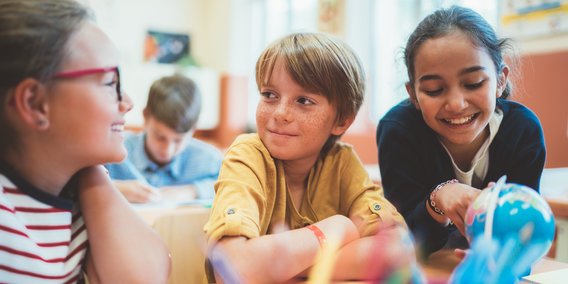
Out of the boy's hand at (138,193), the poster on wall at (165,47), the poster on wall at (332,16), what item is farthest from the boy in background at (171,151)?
the poster on wall at (165,47)

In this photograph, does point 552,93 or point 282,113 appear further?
point 552,93

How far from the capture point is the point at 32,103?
2.29 feet

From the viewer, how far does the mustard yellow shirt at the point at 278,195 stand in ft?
2.77

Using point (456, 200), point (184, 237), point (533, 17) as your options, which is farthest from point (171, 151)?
point (533, 17)

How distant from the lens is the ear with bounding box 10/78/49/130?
0.68 m

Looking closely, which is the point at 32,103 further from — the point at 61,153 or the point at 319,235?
the point at 319,235

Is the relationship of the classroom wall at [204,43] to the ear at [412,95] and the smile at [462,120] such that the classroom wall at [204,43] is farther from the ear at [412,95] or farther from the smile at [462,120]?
the smile at [462,120]

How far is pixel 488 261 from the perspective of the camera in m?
0.53

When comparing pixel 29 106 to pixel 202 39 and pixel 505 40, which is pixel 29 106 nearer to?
pixel 505 40

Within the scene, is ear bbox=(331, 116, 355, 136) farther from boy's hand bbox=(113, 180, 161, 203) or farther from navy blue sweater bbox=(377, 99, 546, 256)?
boy's hand bbox=(113, 180, 161, 203)

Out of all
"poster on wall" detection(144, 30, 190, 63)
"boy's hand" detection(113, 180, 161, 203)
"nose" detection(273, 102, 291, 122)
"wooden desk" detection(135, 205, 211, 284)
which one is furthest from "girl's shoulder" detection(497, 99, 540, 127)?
"poster on wall" detection(144, 30, 190, 63)

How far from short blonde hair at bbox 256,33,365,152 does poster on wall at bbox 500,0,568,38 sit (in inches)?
63.9

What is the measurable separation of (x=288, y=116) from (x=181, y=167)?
1497mm

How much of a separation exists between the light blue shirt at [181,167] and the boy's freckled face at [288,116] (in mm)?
1266
